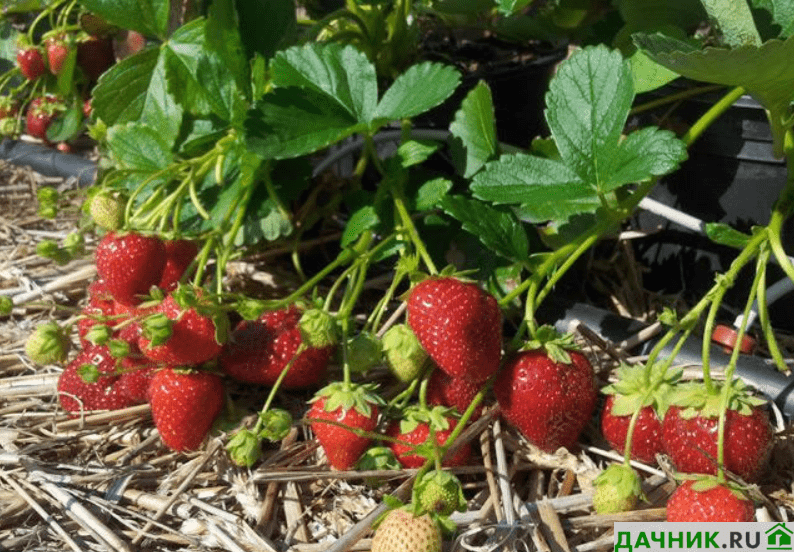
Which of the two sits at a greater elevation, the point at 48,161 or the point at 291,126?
the point at 291,126

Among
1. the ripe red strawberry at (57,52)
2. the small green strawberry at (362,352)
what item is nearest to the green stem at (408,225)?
the small green strawberry at (362,352)

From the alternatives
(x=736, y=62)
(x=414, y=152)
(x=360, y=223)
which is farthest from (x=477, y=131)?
(x=736, y=62)

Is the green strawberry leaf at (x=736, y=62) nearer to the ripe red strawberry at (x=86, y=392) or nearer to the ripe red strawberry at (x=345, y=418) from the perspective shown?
the ripe red strawberry at (x=345, y=418)

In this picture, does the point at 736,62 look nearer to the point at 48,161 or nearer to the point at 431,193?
the point at 431,193

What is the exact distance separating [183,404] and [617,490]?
0.45m

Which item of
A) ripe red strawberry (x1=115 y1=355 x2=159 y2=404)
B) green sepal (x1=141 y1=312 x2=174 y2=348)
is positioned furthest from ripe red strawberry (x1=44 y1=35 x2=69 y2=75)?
green sepal (x1=141 y1=312 x2=174 y2=348)

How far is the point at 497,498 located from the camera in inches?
37.3

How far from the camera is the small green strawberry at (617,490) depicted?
2.83 ft

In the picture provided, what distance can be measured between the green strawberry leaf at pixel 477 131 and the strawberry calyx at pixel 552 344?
305 mm

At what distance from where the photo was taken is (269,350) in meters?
1.07

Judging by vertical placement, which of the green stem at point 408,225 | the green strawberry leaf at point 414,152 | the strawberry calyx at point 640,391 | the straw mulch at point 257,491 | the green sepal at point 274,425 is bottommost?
the straw mulch at point 257,491

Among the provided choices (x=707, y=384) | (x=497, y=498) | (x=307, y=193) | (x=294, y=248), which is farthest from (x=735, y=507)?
(x=307, y=193)

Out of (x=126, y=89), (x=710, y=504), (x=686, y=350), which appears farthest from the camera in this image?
(x=126, y=89)

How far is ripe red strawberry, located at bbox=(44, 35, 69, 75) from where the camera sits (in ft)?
6.08
